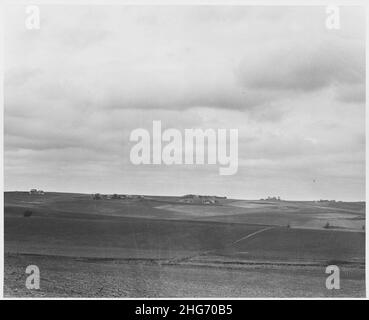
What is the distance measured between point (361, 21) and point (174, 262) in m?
5.82

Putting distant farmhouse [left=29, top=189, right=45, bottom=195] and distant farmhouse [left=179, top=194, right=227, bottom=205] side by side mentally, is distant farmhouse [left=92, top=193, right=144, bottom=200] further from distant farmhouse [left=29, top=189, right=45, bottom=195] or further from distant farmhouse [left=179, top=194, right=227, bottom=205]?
distant farmhouse [left=29, top=189, right=45, bottom=195]

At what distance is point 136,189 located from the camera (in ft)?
27.8

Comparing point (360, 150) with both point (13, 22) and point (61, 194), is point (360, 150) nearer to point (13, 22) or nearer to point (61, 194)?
point (61, 194)

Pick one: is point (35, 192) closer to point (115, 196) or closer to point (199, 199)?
point (115, 196)

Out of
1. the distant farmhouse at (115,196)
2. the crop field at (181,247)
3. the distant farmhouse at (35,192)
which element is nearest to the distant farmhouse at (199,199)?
the crop field at (181,247)

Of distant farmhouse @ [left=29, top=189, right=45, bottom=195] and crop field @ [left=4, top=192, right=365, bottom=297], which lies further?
distant farmhouse @ [left=29, top=189, right=45, bottom=195]

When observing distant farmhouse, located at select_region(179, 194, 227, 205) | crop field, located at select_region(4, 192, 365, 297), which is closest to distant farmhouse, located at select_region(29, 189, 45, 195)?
crop field, located at select_region(4, 192, 365, 297)

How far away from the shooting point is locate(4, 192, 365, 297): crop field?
8258 mm

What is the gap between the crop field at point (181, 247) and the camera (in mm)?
8258

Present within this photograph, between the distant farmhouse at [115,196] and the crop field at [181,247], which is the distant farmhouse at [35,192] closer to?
the crop field at [181,247]

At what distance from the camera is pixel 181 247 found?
28.5 ft
